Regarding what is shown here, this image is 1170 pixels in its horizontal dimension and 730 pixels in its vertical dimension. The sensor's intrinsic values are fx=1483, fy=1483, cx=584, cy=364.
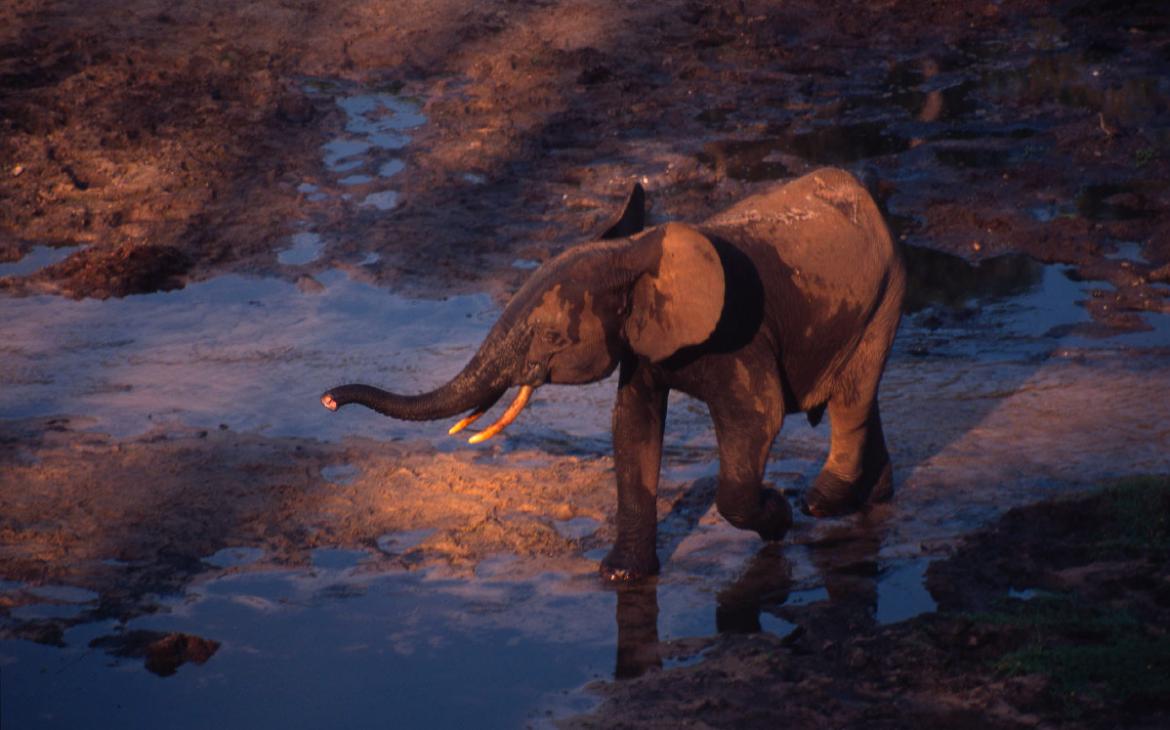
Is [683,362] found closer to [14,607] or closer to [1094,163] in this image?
[14,607]

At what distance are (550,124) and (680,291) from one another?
331 inches

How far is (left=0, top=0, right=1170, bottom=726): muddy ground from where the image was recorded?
678cm

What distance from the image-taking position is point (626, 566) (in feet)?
21.7

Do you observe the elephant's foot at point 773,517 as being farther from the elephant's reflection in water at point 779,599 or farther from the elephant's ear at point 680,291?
the elephant's ear at point 680,291

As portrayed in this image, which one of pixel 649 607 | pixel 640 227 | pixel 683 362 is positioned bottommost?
pixel 649 607

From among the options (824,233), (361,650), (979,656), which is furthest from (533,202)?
(979,656)

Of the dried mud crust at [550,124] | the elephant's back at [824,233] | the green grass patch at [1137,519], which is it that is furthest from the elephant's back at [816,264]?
the dried mud crust at [550,124]

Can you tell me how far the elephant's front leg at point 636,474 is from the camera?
6516 mm

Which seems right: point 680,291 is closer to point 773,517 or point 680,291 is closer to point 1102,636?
point 773,517

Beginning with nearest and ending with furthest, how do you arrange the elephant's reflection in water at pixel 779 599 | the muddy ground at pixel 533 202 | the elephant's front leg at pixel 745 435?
the elephant's reflection in water at pixel 779 599, the elephant's front leg at pixel 745 435, the muddy ground at pixel 533 202

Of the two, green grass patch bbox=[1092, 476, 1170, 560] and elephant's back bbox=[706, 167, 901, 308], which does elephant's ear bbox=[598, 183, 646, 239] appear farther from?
green grass patch bbox=[1092, 476, 1170, 560]

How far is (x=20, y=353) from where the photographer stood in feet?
31.6

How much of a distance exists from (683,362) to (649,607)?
1117 millimetres

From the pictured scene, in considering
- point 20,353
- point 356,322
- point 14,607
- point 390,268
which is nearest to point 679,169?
point 390,268
